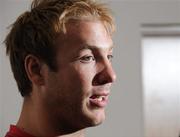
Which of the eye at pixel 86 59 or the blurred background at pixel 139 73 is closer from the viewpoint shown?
the eye at pixel 86 59

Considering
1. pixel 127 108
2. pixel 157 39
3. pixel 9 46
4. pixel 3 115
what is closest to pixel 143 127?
pixel 127 108

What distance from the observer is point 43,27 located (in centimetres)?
71

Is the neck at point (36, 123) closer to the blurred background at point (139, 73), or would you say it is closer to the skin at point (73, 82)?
the skin at point (73, 82)

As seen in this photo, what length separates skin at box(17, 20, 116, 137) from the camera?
67 centimetres

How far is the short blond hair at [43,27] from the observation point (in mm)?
697

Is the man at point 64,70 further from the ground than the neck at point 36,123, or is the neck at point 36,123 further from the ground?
the man at point 64,70

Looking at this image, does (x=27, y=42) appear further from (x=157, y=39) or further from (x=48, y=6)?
(x=157, y=39)

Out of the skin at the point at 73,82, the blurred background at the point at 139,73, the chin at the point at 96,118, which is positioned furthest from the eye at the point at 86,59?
the blurred background at the point at 139,73

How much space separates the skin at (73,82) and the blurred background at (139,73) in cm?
170

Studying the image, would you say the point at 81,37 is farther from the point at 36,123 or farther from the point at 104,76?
the point at 36,123

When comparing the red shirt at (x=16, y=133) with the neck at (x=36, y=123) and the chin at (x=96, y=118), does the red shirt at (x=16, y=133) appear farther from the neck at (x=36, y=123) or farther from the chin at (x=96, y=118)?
the chin at (x=96, y=118)

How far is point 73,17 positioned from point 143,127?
1828 millimetres

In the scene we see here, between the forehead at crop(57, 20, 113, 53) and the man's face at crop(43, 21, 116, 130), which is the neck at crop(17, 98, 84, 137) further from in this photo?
the forehead at crop(57, 20, 113, 53)

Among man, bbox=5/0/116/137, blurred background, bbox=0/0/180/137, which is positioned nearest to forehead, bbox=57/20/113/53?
man, bbox=5/0/116/137
